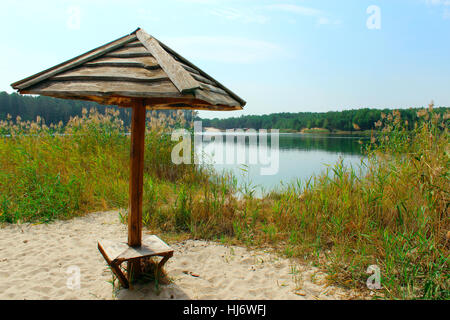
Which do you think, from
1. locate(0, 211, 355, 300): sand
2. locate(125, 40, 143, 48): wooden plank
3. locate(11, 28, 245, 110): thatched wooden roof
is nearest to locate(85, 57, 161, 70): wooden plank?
locate(11, 28, 245, 110): thatched wooden roof

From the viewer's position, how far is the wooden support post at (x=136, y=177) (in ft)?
9.11

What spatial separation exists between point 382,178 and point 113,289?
12.1 feet

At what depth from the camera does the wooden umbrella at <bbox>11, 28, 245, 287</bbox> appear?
2.17m

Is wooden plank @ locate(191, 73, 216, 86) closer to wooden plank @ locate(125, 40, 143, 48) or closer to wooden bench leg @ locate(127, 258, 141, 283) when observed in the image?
wooden plank @ locate(125, 40, 143, 48)

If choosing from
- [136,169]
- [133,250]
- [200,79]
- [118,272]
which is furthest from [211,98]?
[118,272]

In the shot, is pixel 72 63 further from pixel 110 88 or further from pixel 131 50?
pixel 110 88

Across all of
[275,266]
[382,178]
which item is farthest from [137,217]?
[382,178]

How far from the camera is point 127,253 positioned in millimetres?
2807

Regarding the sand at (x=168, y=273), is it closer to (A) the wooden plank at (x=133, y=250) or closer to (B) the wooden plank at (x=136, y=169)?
(A) the wooden plank at (x=133, y=250)

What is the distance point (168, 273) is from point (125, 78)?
2.08 m

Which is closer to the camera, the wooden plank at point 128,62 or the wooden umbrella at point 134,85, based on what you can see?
A: the wooden umbrella at point 134,85

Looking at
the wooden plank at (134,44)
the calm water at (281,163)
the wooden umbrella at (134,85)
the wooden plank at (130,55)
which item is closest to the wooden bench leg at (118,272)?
the wooden umbrella at (134,85)
